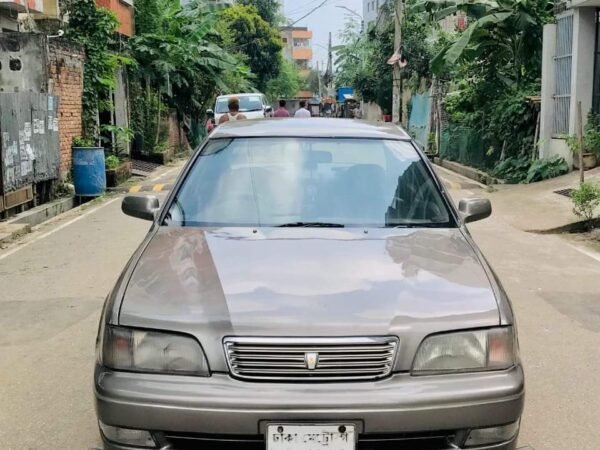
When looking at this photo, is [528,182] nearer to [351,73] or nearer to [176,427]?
[176,427]

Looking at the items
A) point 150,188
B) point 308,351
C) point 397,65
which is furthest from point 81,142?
point 397,65

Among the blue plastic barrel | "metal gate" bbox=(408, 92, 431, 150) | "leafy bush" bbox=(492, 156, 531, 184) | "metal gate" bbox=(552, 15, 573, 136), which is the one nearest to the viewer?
the blue plastic barrel

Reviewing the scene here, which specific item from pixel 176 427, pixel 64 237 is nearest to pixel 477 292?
pixel 176 427

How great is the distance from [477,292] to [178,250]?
54.7 inches

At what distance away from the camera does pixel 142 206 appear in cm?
422

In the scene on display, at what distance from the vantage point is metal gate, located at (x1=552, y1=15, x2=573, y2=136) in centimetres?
1542

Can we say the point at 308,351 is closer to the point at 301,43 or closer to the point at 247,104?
the point at 247,104

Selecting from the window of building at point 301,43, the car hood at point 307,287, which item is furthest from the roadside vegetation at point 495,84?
the window of building at point 301,43

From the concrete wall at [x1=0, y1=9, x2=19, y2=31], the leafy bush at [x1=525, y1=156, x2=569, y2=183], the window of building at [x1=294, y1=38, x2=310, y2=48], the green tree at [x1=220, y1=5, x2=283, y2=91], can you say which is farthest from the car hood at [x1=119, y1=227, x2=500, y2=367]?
the window of building at [x1=294, y1=38, x2=310, y2=48]

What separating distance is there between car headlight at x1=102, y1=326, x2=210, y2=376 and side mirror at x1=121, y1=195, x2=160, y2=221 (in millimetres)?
1500

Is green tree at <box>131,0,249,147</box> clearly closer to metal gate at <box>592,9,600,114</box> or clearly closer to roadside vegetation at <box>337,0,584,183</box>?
roadside vegetation at <box>337,0,584,183</box>

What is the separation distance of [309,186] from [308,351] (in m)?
1.55

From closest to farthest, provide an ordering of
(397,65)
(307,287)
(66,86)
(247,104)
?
(307,287)
(66,86)
(247,104)
(397,65)

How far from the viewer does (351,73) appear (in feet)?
131
